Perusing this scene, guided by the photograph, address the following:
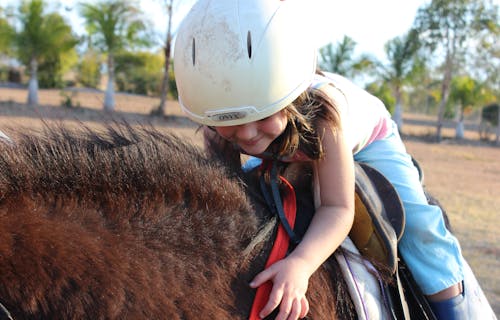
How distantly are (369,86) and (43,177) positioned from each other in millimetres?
37074

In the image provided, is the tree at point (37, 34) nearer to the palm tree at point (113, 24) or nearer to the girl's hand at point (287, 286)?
the palm tree at point (113, 24)

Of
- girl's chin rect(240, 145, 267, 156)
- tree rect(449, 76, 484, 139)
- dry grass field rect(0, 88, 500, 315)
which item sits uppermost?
girl's chin rect(240, 145, 267, 156)

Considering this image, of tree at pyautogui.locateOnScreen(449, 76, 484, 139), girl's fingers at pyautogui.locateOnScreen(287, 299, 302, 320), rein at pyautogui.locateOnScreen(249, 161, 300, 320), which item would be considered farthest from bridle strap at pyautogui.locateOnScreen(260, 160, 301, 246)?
tree at pyautogui.locateOnScreen(449, 76, 484, 139)

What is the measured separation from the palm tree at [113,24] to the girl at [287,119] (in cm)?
2955

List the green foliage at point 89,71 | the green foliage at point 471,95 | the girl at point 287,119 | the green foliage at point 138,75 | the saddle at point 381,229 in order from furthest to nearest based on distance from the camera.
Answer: the green foliage at point 138,75, the green foliage at point 89,71, the green foliage at point 471,95, the saddle at point 381,229, the girl at point 287,119

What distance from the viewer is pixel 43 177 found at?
1.28 meters

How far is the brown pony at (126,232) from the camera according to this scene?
113 centimetres

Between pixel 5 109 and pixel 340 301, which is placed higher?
pixel 340 301

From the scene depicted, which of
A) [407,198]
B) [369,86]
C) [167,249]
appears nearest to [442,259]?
[407,198]

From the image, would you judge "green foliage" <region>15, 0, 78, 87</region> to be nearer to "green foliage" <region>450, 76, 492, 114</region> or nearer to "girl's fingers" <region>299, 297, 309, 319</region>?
"green foliage" <region>450, 76, 492, 114</region>

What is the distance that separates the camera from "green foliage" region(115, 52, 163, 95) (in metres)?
45.1

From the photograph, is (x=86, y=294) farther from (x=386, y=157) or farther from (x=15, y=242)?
(x=386, y=157)

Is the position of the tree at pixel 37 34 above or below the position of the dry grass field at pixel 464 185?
above

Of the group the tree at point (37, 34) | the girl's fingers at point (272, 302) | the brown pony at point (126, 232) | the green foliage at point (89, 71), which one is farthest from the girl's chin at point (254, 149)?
the green foliage at point (89, 71)
